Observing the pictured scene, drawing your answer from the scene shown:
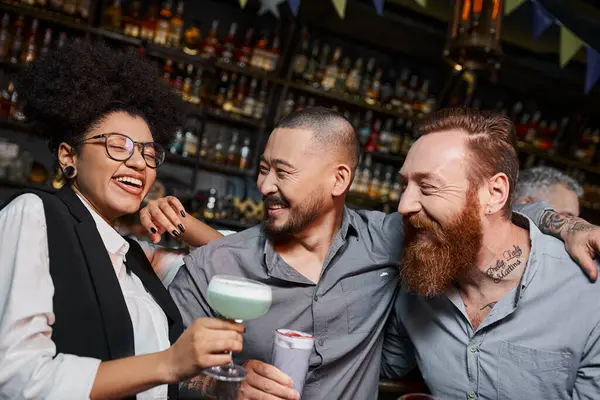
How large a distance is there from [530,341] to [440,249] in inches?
13.9

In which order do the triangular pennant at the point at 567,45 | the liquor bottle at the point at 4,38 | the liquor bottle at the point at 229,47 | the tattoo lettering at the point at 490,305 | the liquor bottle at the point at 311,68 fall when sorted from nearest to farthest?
the tattoo lettering at the point at 490,305 < the triangular pennant at the point at 567,45 < the liquor bottle at the point at 4,38 < the liquor bottle at the point at 229,47 < the liquor bottle at the point at 311,68

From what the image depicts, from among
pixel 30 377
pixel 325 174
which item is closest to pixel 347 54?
pixel 325 174

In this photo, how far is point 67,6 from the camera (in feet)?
12.7

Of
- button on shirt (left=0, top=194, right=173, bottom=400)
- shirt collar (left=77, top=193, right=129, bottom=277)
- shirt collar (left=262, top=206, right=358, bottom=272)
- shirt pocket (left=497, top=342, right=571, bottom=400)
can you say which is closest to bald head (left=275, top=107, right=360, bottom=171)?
shirt collar (left=262, top=206, right=358, bottom=272)

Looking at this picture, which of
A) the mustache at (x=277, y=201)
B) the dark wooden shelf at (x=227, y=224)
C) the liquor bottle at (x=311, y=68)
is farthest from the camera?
the liquor bottle at (x=311, y=68)

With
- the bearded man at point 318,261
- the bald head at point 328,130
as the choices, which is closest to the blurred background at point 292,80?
the bald head at point 328,130

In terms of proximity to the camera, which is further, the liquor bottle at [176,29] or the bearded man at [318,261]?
the liquor bottle at [176,29]

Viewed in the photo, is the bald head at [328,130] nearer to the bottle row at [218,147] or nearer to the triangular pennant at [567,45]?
the triangular pennant at [567,45]

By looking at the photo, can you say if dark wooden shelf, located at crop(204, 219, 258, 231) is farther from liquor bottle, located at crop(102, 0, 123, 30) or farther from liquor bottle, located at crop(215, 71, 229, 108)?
liquor bottle, located at crop(102, 0, 123, 30)

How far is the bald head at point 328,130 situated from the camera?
206cm

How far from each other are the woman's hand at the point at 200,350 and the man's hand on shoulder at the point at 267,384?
207 millimetres

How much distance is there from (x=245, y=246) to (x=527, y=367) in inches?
36.2

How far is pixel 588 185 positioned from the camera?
Result: 5250mm

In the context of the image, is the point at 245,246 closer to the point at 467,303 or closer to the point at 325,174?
the point at 325,174
